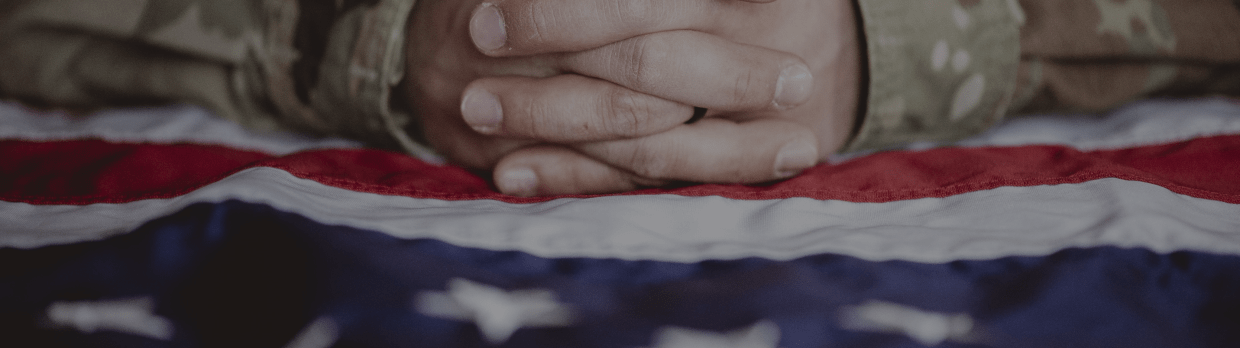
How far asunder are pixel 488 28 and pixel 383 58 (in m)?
0.13

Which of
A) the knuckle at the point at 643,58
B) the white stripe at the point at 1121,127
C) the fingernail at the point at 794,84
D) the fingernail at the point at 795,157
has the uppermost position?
the knuckle at the point at 643,58

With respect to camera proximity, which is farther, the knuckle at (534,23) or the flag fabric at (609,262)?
the knuckle at (534,23)

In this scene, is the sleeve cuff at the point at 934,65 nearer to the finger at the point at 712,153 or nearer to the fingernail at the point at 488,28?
the finger at the point at 712,153

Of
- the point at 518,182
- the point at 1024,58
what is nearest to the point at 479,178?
the point at 518,182

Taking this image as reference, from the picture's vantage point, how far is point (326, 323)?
0.24m

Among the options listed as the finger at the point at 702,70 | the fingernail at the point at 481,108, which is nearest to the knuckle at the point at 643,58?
the finger at the point at 702,70

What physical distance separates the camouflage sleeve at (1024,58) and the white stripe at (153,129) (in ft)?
1.48

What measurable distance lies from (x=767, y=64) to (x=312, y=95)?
40 centimetres

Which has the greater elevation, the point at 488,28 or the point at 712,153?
the point at 488,28

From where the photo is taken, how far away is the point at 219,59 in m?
0.57

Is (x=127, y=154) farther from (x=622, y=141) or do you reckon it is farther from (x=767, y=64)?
(x=767, y=64)

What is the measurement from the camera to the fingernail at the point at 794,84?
45cm

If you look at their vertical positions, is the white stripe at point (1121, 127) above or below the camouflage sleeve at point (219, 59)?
below

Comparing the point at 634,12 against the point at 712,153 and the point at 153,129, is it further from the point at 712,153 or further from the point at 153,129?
the point at 153,129
